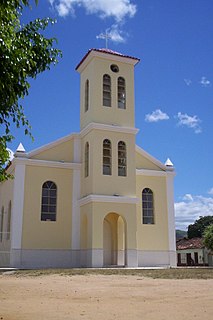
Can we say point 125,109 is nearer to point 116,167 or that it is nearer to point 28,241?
point 116,167

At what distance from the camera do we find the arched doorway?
2686 cm

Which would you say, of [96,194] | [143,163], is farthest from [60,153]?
[143,163]

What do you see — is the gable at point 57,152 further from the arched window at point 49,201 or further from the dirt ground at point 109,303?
the dirt ground at point 109,303

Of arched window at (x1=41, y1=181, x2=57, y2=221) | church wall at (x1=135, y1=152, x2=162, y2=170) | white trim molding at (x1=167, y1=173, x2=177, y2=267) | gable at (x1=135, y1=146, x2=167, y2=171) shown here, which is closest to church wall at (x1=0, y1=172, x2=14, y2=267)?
→ arched window at (x1=41, y1=181, x2=57, y2=221)

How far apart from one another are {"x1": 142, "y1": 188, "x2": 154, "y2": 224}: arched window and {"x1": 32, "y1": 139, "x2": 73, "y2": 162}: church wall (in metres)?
5.68

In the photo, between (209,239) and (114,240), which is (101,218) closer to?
(114,240)

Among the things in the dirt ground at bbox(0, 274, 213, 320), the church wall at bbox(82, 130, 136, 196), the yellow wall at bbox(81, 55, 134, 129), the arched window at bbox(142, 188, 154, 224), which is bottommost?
the dirt ground at bbox(0, 274, 213, 320)

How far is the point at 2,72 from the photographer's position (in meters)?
5.66

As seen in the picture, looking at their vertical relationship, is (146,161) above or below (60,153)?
below

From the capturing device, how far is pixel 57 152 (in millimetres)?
27391

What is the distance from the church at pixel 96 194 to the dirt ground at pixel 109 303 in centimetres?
1311

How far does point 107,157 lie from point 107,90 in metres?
4.79

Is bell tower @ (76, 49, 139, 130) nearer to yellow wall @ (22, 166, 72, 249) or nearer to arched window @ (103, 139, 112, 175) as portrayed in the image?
arched window @ (103, 139, 112, 175)

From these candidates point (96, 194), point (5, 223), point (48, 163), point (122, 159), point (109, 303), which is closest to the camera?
point (109, 303)
